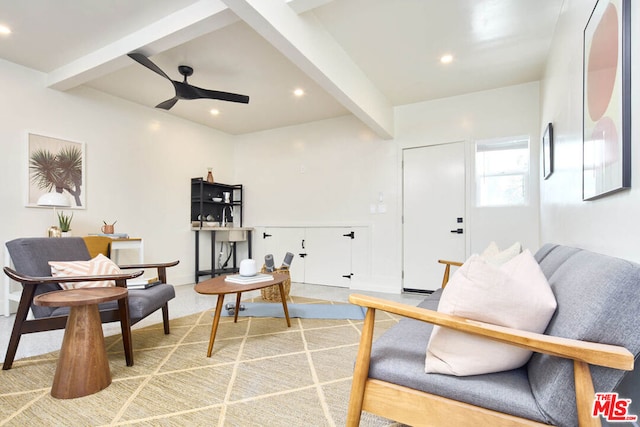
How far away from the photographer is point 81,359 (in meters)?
1.62

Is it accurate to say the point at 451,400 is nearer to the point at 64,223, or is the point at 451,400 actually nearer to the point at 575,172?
the point at 575,172

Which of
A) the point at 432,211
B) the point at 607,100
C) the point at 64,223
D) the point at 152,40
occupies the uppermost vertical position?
the point at 152,40

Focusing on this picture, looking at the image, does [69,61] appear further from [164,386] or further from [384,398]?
[384,398]

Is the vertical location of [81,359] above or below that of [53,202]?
below

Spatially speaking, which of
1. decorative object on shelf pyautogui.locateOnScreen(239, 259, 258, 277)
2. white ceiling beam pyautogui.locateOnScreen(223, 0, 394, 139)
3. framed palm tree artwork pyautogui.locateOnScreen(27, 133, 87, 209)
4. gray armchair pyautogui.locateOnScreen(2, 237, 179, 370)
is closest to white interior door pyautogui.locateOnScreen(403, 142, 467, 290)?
white ceiling beam pyautogui.locateOnScreen(223, 0, 394, 139)

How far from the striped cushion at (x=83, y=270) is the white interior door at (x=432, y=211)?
3.30 meters

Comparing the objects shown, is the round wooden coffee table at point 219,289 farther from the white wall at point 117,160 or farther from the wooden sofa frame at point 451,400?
the white wall at point 117,160

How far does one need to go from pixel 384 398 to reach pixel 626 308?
2.37 feet

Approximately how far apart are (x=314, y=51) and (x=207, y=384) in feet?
7.97

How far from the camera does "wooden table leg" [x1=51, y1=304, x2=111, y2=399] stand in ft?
5.25

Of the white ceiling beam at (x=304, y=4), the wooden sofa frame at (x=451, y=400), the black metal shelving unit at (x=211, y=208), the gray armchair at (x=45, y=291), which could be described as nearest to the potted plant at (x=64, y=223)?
the gray armchair at (x=45, y=291)

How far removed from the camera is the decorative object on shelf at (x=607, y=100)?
42.9 inches

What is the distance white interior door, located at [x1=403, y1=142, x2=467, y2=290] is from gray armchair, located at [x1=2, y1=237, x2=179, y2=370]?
3012mm

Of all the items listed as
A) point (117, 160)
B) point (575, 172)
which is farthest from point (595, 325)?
point (117, 160)
